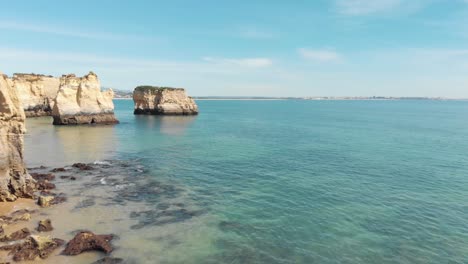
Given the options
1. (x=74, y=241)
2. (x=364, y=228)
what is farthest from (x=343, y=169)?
(x=74, y=241)

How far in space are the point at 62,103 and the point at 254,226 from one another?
64.3m

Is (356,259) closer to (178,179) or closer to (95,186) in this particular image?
(178,179)

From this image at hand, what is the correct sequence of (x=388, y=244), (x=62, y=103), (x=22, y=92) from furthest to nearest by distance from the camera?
(x=22, y=92)
(x=62, y=103)
(x=388, y=244)

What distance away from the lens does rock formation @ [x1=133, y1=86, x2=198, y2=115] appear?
10619 cm

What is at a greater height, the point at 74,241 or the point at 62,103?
the point at 62,103

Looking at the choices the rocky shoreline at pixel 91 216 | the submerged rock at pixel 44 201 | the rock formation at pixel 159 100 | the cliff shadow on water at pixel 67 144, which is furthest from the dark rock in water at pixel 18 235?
the rock formation at pixel 159 100

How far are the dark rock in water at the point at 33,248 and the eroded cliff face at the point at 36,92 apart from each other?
270ft

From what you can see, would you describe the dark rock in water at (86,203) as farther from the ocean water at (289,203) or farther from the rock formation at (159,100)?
the rock formation at (159,100)

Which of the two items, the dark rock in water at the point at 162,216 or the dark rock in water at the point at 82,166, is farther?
the dark rock in water at the point at 82,166

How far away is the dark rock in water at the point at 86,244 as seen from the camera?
16461mm

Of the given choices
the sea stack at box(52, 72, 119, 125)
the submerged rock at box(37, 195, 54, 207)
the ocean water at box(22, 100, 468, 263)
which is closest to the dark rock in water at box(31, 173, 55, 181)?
the ocean water at box(22, 100, 468, 263)

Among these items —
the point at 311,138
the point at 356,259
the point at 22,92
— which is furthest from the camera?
the point at 22,92

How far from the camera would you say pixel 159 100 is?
349ft

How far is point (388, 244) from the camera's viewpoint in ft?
58.3
